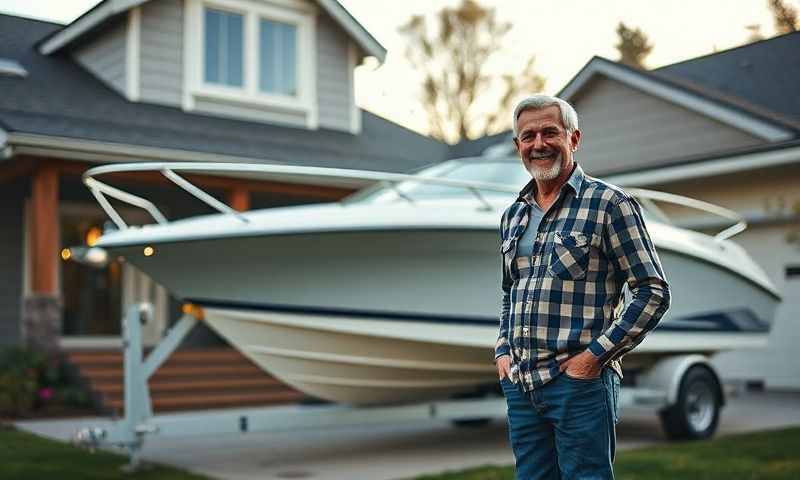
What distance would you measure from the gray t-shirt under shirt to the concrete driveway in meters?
3.51

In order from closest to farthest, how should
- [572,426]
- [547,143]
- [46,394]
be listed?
[572,426] < [547,143] < [46,394]

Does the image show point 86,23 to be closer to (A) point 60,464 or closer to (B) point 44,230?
(B) point 44,230

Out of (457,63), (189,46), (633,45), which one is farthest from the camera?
(457,63)

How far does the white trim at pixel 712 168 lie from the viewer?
385 inches

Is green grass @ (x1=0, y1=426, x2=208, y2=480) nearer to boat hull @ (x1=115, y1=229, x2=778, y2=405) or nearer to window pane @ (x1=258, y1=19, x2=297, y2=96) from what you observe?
boat hull @ (x1=115, y1=229, x2=778, y2=405)

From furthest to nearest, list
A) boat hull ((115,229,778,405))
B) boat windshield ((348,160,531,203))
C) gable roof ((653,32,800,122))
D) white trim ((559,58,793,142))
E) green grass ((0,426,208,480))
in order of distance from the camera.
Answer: white trim ((559,58,793,142)) < gable roof ((653,32,800,122)) < boat windshield ((348,160,531,203)) < boat hull ((115,229,778,405)) < green grass ((0,426,208,480))

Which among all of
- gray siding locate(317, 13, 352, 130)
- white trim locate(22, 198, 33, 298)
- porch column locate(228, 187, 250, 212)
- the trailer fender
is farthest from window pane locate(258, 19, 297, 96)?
the trailer fender

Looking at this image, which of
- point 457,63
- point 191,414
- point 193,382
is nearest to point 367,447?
point 191,414

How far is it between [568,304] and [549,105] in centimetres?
54

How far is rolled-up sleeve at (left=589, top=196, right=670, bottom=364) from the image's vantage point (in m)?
2.49

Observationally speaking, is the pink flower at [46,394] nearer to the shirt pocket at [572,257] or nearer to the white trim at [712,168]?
the white trim at [712,168]

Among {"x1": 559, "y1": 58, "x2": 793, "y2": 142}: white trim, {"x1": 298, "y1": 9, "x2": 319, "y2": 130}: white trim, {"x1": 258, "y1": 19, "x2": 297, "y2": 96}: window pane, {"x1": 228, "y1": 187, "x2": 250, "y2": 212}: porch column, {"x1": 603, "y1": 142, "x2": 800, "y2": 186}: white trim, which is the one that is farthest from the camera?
{"x1": 298, "y1": 9, "x2": 319, "y2": 130}: white trim

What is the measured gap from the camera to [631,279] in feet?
8.44

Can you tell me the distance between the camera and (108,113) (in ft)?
35.4
